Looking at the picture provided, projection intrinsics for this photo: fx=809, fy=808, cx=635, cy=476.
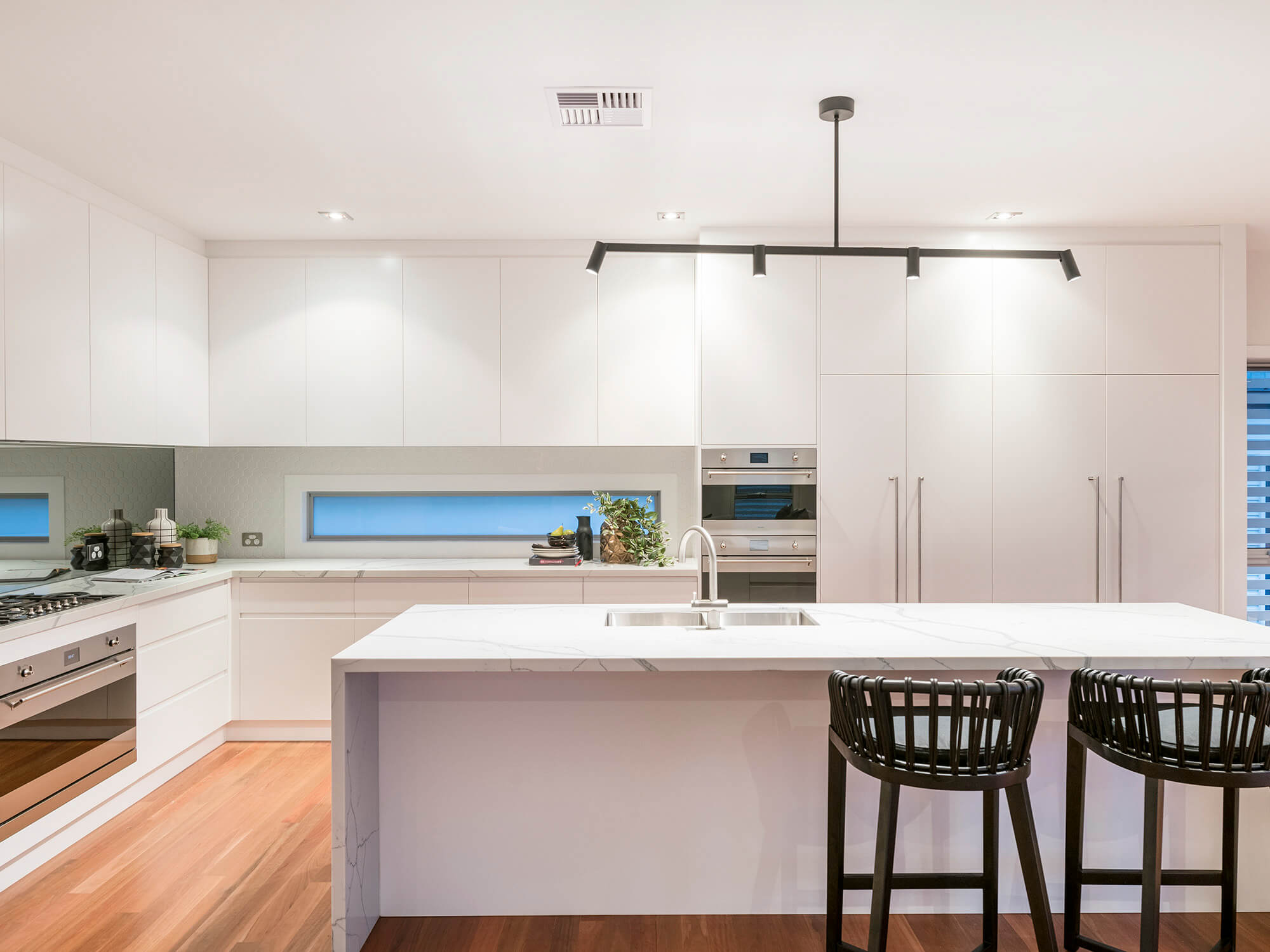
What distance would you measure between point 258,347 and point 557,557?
1.82m

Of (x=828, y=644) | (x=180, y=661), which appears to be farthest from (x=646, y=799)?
(x=180, y=661)

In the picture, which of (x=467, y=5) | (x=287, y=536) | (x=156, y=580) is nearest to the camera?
(x=467, y=5)

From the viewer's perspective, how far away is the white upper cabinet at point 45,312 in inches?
109

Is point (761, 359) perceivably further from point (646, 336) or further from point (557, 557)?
point (557, 557)

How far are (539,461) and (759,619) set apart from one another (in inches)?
80.9

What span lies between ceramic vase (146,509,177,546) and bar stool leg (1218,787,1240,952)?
4159 mm

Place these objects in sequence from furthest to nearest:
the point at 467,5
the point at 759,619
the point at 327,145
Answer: the point at 327,145 < the point at 759,619 < the point at 467,5

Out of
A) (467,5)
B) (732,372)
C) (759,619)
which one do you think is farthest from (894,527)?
(467,5)

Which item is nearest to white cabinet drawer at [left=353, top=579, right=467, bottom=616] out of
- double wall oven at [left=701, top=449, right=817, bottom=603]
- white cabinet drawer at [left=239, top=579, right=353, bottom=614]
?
white cabinet drawer at [left=239, top=579, right=353, bottom=614]

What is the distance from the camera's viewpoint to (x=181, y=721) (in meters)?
3.43

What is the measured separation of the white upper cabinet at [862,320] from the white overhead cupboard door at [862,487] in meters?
0.07

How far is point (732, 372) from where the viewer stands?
3777 millimetres

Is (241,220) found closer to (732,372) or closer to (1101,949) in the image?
(732,372)

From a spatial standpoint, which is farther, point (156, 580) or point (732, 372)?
point (732, 372)
